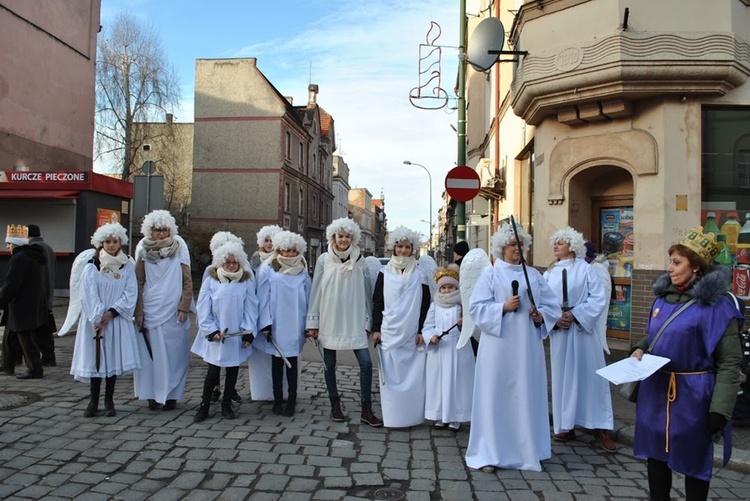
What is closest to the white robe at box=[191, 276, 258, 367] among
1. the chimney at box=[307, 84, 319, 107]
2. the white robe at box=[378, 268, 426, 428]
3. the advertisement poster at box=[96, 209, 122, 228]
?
the white robe at box=[378, 268, 426, 428]

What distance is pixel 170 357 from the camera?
19.7 ft

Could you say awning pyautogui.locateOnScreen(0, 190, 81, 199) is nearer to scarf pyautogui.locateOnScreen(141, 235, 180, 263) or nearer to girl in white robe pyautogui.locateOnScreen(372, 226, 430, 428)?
scarf pyautogui.locateOnScreen(141, 235, 180, 263)

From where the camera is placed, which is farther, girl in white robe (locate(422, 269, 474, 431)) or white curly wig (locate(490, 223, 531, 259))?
girl in white robe (locate(422, 269, 474, 431))

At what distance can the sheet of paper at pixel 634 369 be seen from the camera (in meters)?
3.26

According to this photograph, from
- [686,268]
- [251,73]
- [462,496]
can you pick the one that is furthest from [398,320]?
[251,73]

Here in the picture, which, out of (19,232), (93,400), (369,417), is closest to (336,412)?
(369,417)

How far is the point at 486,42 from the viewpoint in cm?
1084

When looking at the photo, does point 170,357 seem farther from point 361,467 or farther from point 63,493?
point 361,467

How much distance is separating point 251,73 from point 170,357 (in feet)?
124

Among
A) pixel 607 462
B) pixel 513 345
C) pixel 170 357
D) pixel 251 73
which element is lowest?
pixel 607 462

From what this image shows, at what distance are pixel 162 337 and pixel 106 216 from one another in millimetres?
14786

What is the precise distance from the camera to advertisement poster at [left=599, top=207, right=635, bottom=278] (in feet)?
31.9

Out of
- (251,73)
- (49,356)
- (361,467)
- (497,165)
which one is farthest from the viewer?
(251,73)

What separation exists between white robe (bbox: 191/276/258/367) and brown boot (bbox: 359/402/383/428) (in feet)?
4.27
